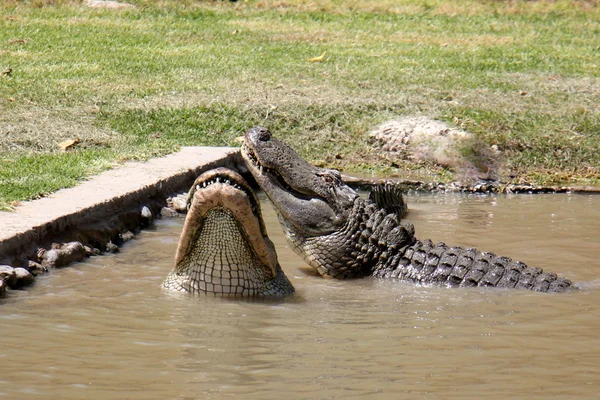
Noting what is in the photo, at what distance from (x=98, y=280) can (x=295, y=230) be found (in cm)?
149

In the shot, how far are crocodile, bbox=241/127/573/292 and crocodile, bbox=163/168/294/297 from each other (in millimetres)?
937

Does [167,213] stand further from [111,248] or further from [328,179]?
[328,179]

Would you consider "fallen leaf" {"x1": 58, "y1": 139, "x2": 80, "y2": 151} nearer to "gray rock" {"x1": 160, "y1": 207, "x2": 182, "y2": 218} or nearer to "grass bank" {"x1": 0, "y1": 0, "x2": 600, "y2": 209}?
"grass bank" {"x1": 0, "y1": 0, "x2": 600, "y2": 209}

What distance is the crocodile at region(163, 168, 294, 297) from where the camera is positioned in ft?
16.6

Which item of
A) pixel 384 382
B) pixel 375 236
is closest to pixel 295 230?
pixel 375 236

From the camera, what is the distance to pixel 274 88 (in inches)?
456

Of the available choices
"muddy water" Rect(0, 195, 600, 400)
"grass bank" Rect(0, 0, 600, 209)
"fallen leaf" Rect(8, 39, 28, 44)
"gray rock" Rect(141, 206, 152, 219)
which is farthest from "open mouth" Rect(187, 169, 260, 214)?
"fallen leaf" Rect(8, 39, 28, 44)

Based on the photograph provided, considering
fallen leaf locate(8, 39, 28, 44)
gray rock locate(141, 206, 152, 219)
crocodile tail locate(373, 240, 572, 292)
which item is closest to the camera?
crocodile tail locate(373, 240, 572, 292)

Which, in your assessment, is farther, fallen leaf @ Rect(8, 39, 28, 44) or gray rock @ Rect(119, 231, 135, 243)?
fallen leaf @ Rect(8, 39, 28, 44)

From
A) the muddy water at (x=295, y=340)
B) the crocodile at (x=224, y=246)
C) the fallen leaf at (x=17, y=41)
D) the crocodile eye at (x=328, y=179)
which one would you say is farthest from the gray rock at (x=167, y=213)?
the fallen leaf at (x=17, y=41)

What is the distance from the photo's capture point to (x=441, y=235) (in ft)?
25.5

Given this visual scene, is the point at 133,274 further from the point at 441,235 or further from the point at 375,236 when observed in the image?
the point at 441,235

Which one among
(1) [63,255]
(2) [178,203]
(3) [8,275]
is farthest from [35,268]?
(2) [178,203]

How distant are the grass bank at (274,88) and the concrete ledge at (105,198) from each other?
0.67 ft
